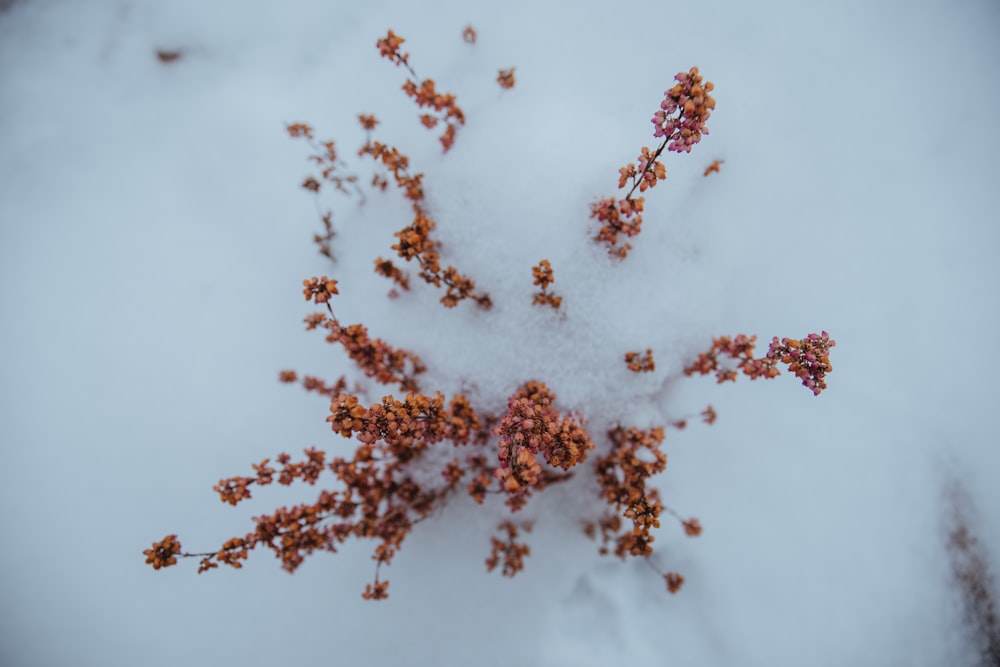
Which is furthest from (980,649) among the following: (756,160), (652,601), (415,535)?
(415,535)

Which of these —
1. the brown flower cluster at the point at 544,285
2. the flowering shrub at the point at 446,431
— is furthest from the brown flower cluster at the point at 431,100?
the brown flower cluster at the point at 544,285

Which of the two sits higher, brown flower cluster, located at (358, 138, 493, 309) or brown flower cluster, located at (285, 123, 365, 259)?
brown flower cluster, located at (285, 123, 365, 259)

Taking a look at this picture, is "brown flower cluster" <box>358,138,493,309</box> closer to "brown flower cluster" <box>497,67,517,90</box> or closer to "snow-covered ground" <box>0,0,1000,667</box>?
"snow-covered ground" <box>0,0,1000,667</box>

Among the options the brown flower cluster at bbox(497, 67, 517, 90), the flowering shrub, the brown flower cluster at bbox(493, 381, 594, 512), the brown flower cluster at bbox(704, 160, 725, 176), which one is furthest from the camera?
the brown flower cluster at bbox(497, 67, 517, 90)

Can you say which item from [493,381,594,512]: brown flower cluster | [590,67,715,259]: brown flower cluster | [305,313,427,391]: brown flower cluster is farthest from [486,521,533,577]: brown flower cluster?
[590,67,715,259]: brown flower cluster

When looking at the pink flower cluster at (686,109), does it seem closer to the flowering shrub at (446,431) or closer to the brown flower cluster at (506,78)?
the flowering shrub at (446,431)

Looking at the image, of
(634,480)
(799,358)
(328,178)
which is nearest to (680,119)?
(799,358)
